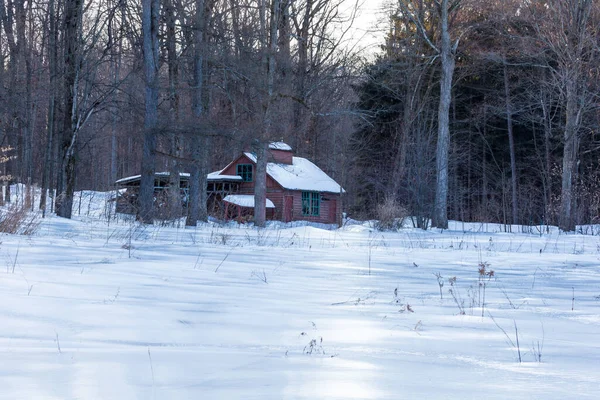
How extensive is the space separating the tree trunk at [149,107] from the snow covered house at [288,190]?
13.5m

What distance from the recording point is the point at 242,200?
32.6 meters

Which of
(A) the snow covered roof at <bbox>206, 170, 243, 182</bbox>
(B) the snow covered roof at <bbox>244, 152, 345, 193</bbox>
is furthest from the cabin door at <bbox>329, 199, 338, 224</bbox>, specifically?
(A) the snow covered roof at <bbox>206, 170, 243, 182</bbox>

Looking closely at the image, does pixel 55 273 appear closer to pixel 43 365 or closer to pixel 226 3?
pixel 43 365

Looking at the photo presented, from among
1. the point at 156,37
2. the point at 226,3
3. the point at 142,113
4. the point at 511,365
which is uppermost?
the point at 226,3

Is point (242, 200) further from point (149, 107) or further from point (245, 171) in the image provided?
point (149, 107)

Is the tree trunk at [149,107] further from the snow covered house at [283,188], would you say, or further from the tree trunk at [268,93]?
the snow covered house at [283,188]

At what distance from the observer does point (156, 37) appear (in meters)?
19.1

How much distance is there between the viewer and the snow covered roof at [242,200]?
31.9 meters

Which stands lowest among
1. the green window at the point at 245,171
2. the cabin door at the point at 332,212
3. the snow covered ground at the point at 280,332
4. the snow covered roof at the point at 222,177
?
the snow covered ground at the point at 280,332

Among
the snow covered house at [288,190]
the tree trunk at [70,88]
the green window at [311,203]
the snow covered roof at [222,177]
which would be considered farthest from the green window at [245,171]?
the tree trunk at [70,88]

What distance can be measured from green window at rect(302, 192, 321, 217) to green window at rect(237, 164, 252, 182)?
3.06 meters

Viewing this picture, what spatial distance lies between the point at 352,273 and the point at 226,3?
20.2 metres

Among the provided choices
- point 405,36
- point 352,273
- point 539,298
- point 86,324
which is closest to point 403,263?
→ point 352,273

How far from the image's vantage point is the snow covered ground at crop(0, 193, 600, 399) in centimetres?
226
